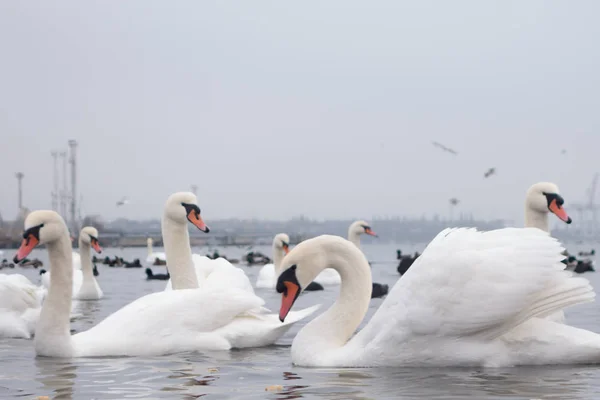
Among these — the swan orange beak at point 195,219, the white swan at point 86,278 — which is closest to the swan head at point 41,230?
the swan orange beak at point 195,219

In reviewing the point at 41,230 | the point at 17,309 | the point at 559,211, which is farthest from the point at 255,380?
the point at 559,211

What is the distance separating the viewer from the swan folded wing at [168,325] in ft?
35.8

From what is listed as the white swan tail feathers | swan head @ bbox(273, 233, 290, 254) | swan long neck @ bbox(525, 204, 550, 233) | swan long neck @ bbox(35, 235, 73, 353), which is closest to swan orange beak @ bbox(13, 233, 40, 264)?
swan long neck @ bbox(35, 235, 73, 353)

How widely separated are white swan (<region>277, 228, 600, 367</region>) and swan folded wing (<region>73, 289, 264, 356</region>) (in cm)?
172

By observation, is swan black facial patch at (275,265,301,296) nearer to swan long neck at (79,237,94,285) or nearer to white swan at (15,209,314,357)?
white swan at (15,209,314,357)

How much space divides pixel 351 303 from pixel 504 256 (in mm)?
1634

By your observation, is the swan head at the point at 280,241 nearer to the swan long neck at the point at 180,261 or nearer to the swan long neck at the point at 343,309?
the swan long neck at the point at 180,261

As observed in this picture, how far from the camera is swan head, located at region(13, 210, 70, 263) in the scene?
10887 mm

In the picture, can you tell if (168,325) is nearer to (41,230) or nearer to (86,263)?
(41,230)

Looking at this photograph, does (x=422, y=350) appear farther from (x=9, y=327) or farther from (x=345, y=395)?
(x=9, y=327)

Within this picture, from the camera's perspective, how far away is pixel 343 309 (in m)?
10.1

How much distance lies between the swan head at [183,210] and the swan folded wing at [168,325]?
7.32ft

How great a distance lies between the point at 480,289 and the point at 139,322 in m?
3.70

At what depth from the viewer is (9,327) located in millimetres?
13320
